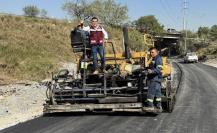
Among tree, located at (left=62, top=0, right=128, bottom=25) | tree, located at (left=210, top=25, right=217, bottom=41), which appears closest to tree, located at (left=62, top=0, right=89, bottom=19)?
tree, located at (left=62, top=0, right=128, bottom=25)

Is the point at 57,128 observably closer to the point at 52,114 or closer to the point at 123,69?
the point at 52,114

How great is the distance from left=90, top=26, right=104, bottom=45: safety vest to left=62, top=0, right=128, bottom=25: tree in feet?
239

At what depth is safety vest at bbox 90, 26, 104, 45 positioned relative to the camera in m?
15.0

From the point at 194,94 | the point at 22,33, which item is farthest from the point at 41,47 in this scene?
the point at 194,94

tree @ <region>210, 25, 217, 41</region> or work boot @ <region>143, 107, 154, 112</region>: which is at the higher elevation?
tree @ <region>210, 25, 217, 41</region>

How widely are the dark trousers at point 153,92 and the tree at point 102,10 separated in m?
74.3

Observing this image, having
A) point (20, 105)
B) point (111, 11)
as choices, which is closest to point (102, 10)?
point (111, 11)

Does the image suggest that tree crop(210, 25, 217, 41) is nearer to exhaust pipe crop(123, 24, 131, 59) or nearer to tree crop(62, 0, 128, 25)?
tree crop(62, 0, 128, 25)

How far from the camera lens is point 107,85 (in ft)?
49.9

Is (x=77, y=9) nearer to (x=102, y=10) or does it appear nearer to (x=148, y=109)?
(x=102, y=10)

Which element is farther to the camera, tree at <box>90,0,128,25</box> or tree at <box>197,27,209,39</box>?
tree at <box>197,27,209,39</box>

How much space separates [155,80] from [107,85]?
1.83m

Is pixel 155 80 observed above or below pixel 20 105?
above

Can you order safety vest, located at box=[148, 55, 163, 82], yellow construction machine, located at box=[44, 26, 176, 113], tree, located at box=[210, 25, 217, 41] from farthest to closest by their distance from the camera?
1. tree, located at box=[210, 25, 217, 41]
2. yellow construction machine, located at box=[44, 26, 176, 113]
3. safety vest, located at box=[148, 55, 163, 82]
